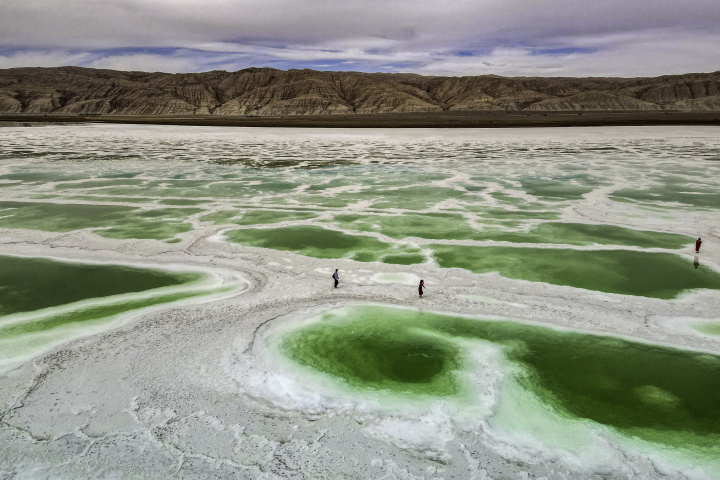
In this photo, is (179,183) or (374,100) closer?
(179,183)

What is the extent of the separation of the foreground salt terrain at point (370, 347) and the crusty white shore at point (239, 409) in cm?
3

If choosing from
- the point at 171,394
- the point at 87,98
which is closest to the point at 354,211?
the point at 171,394

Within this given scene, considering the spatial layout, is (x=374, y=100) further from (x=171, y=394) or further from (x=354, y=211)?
(x=171, y=394)

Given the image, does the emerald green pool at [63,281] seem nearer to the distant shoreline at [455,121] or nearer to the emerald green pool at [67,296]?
the emerald green pool at [67,296]

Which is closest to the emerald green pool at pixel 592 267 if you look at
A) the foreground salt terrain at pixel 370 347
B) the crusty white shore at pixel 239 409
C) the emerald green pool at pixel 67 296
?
the foreground salt terrain at pixel 370 347

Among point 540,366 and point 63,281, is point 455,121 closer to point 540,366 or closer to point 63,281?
point 63,281

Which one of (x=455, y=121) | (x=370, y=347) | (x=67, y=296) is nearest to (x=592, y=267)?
(x=370, y=347)

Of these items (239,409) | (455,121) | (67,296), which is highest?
(455,121)

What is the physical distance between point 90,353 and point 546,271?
32.9 ft

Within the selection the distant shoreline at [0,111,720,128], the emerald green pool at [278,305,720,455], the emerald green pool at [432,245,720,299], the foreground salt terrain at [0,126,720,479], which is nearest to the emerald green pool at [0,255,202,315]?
the foreground salt terrain at [0,126,720,479]

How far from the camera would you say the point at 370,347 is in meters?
8.05

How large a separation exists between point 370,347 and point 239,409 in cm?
254

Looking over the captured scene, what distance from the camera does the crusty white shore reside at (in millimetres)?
5375

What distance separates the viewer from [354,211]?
18.6m
